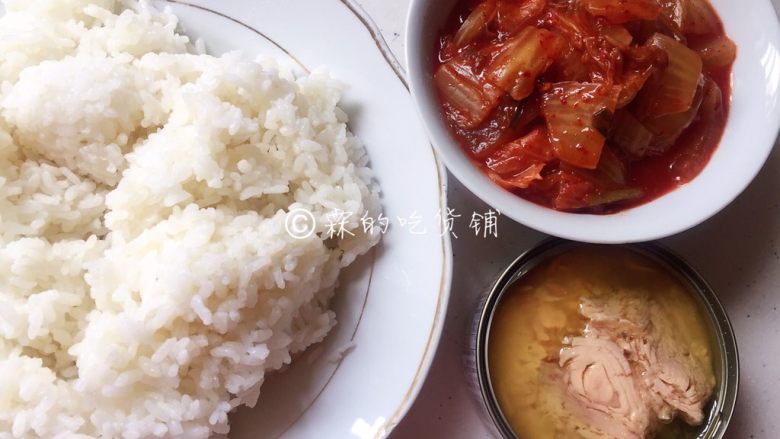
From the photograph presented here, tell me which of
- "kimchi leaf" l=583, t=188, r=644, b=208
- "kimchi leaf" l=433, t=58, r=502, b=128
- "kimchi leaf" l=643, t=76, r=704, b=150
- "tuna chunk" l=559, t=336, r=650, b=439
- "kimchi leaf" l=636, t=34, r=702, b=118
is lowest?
"tuna chunk" l=559, t=336, r=650, b=439

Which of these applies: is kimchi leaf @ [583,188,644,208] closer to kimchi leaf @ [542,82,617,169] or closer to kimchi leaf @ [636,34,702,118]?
kimchi leaf @ [542,82,617,169]

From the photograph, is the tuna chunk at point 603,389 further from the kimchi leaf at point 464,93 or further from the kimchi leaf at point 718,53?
the kimchi leaf at point 718,53

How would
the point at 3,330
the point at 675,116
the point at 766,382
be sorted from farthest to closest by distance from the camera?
the point at 766,382
the point at 675,116
the point at 3,330

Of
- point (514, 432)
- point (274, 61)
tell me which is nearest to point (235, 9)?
point (274, 61)

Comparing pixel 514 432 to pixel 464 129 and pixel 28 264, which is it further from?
pixel 28 264

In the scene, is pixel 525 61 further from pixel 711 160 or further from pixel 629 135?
pixel 711 160

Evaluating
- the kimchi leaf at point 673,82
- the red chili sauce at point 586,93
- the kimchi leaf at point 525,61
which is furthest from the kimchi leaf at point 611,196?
the kimchi leaf at point 525,61

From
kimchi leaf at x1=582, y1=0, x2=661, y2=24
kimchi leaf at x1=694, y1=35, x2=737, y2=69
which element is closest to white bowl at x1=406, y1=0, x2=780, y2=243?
kimchi leaf at x1=694, y1=35, x2=737, y2=69
